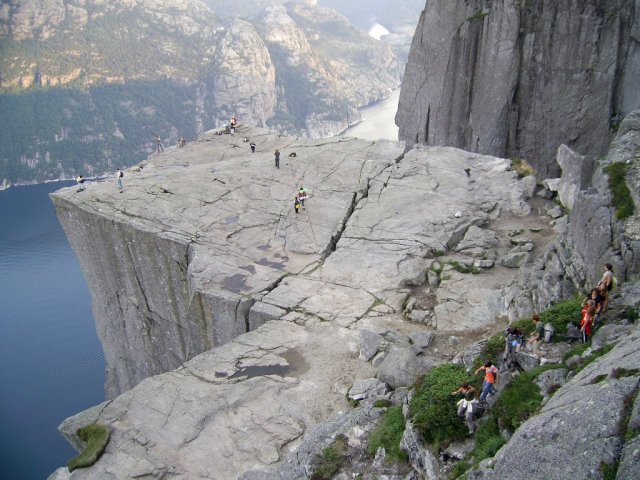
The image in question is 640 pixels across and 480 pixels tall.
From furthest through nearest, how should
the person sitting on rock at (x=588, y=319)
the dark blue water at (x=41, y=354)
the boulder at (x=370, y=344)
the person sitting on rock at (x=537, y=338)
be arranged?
the dark blue water at (x=41, y=354)
the boulder at (x=370, y=344)
the person sitting on rock at (x=537, y=338)
the person sitting on rock at (x=588, y=319)

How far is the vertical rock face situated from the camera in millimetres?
29125

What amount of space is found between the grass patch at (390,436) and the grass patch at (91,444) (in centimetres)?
773

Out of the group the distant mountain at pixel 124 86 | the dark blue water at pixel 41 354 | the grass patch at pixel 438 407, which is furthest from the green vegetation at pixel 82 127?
the grass patch at pixel 438 407

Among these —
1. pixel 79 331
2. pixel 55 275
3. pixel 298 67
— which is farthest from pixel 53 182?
pixel 298 67

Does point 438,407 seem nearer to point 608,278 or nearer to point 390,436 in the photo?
point 390,436

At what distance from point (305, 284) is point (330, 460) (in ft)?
35.1

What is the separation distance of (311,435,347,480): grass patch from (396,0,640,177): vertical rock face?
25652 mm

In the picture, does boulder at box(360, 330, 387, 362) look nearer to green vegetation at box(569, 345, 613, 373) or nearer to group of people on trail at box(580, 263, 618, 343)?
group of people on trail at box(580, 263, 618, 343)

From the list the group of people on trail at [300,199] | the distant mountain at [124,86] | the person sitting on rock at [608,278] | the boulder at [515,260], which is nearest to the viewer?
the person sitting on rock at [608,278]

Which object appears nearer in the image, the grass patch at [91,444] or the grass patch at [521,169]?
the grass patch at [91,444]

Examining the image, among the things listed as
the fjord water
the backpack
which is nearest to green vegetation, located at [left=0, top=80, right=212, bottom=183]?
the fjord water

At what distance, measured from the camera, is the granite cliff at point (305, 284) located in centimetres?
1452

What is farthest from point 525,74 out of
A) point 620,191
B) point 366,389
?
point 366,389

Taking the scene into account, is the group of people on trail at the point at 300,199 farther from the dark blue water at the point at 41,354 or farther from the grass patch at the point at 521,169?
the dark blue water at the point at 41,354
